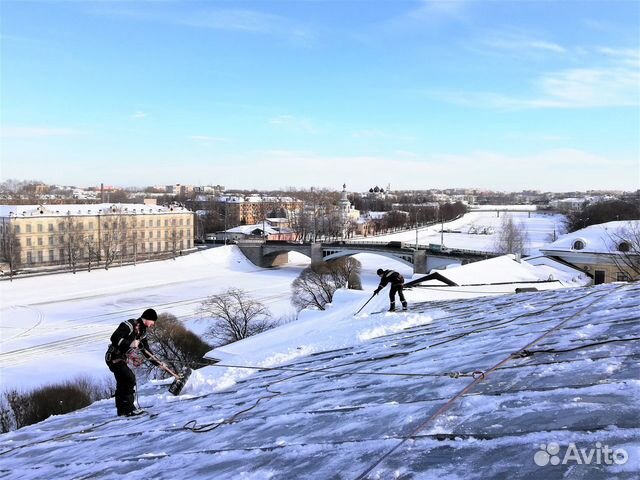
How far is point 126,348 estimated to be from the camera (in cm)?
657

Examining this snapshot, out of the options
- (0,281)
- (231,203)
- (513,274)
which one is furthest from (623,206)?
(0,281)

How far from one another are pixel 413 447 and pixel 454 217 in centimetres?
16268

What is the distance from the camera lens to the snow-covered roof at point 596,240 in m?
32.7

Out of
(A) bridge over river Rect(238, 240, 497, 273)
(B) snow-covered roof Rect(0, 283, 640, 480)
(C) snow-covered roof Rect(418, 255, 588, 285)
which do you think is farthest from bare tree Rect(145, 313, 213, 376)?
(A) bridge over river Rect(238, 240, 497, 273)

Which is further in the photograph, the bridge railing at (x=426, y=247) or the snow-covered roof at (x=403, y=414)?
the bridge railing at (x=426, y=247)

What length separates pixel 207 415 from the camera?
5.98 m

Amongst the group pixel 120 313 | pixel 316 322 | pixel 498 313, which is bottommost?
pixel 120 313

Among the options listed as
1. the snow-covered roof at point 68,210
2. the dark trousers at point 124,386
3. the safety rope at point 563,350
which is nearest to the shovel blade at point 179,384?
the dark trousers at point 124,386

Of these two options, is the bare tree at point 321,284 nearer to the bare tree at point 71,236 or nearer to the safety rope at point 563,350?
the bare tree at point 71,236

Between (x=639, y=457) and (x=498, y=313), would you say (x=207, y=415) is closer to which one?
(x=639, y=457)

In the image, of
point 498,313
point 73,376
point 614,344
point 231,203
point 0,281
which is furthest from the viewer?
point 231,203

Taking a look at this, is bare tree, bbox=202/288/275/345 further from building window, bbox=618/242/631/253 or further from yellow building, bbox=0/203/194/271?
yellow building, bbox=0/203/194/271

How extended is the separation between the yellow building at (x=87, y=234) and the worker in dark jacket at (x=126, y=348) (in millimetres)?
52404

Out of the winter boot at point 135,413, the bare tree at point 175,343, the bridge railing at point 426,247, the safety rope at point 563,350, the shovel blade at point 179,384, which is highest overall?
the safety rope at point 563,350
